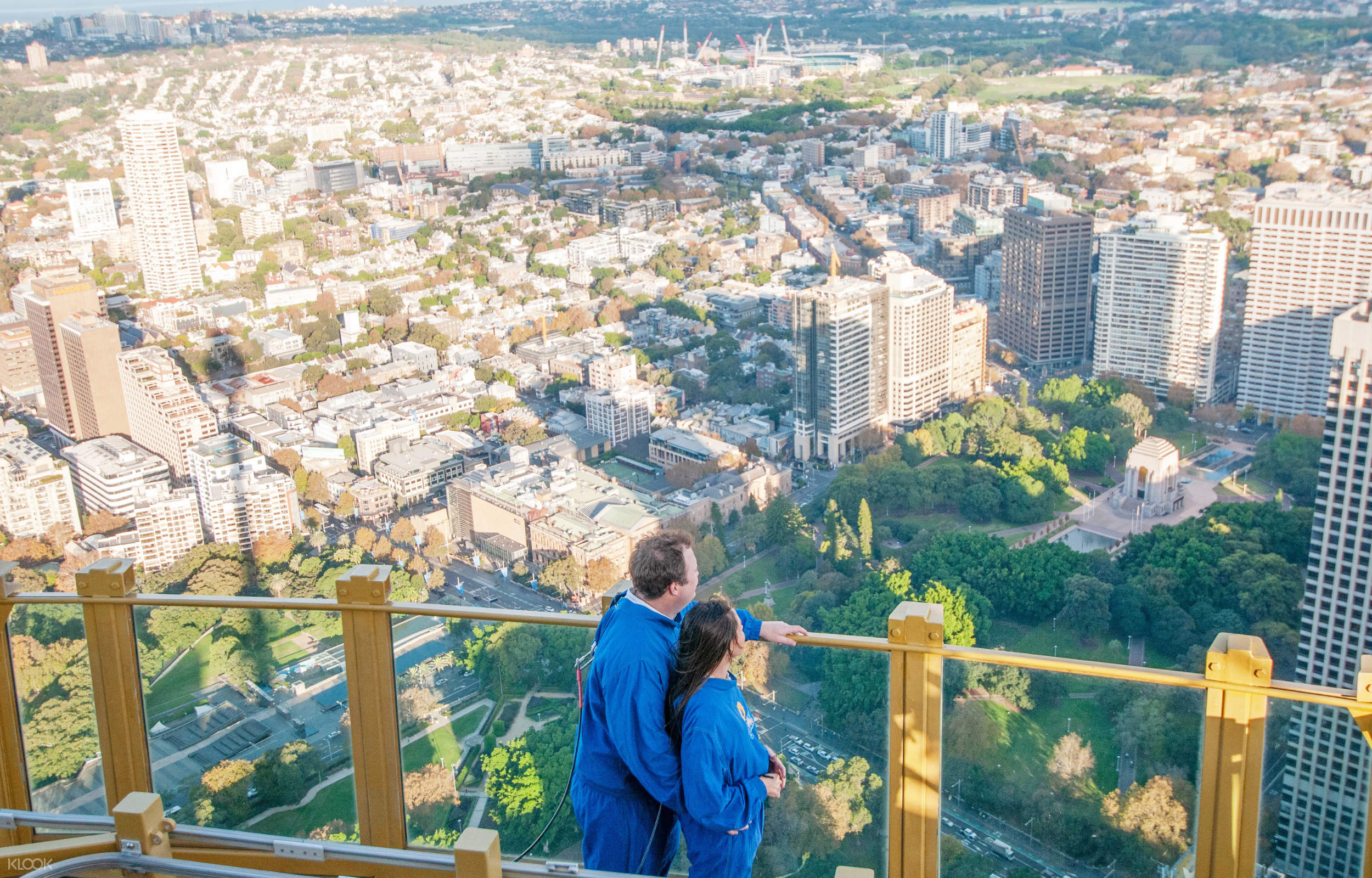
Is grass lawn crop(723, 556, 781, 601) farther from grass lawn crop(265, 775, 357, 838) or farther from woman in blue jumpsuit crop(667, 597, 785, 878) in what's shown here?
woman in blue jumpsuit crop(667, 597, 785, 878)

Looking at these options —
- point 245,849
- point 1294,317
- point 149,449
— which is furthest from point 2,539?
point 1294,317

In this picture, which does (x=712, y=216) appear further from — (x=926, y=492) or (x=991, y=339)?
(x=926, y=492)

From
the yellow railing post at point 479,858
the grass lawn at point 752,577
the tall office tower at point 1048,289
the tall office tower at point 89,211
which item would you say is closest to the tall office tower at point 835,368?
the grass lawn at point 752,577

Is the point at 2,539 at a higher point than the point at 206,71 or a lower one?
lower

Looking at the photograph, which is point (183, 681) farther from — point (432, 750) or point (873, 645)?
point (873, 645)

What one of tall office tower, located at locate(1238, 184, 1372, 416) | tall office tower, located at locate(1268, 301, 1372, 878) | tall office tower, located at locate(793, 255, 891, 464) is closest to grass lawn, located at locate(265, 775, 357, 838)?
tall office tower, located at locate(1268, 301, 1372, 878)

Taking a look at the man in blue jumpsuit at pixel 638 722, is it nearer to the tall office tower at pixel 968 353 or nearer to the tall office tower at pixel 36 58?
the tall office tower at pixel 968 353
